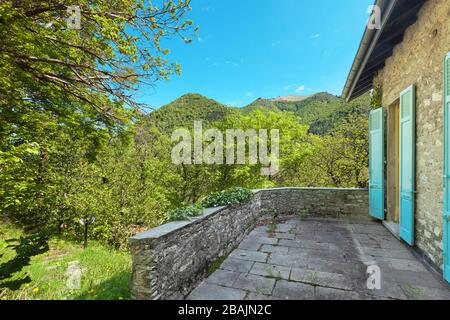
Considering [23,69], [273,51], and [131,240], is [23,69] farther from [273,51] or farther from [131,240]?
[273,51]

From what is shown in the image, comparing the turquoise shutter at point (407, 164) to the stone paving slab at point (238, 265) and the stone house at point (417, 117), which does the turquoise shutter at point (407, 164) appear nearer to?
the stone house at point (417, 117)

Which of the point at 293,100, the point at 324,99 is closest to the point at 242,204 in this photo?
the point at 324,99

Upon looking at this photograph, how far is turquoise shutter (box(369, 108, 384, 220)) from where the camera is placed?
4371 mm

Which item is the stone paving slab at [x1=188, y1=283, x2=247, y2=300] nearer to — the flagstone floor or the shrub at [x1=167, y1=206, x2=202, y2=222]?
the flagstone floor

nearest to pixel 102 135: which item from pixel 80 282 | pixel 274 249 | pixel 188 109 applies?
pixel 80 282

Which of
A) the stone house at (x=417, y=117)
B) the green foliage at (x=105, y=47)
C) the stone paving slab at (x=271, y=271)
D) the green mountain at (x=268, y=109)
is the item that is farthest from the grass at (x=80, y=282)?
the green mountain at (x=268, y=109)

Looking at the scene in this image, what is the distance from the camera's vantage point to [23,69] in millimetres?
3906

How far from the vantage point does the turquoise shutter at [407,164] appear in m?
3.02

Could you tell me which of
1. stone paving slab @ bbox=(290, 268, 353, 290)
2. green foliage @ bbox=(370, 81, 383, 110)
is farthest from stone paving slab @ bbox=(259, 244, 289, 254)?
green foliage @ bbox=(370, 81, 383, 110)

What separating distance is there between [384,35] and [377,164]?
257 cm

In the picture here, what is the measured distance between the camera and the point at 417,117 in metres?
2.99

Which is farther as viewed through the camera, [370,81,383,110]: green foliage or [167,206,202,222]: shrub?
[370,81,383,110]: green foliage

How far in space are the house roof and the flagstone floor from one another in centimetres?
334

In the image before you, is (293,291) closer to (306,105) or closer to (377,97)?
(377,97)
